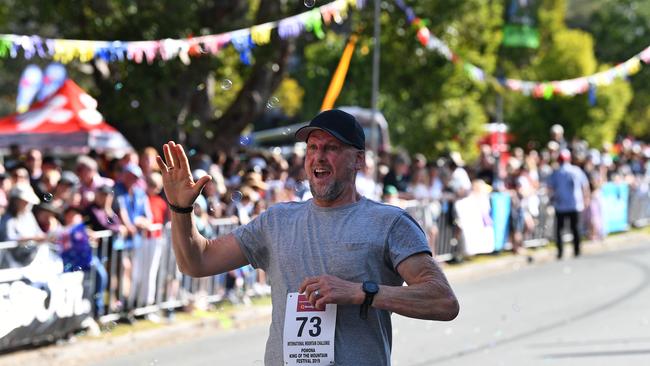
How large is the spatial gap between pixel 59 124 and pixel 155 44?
2495mm

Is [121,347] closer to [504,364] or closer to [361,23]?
[504,364]

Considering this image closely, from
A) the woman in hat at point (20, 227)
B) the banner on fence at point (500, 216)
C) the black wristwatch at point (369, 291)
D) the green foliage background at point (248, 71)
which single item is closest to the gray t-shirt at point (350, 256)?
the black wristwatch at point (369, 291)

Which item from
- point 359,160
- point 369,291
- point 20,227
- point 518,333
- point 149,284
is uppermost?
point 359,160

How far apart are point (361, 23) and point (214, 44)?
226 inches

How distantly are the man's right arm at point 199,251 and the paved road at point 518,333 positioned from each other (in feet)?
18.0

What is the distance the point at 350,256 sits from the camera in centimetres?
385

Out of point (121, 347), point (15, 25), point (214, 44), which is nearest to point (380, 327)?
point (121, 347)

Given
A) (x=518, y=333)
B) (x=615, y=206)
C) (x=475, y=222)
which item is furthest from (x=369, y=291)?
(x=615, y=206)

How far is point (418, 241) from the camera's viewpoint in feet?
12.6

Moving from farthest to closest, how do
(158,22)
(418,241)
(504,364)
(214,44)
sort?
1. (158,22)
2. (214,44)
3. (504,364)
4. (418,241)

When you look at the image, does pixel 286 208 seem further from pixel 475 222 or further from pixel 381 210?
pixel 475 222

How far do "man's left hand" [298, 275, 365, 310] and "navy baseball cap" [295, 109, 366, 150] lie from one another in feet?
1.61

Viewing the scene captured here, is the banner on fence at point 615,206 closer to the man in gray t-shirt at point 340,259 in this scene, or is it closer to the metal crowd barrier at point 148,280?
the metal crowd barrier at point 148,280

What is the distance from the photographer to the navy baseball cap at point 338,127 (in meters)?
3.88
